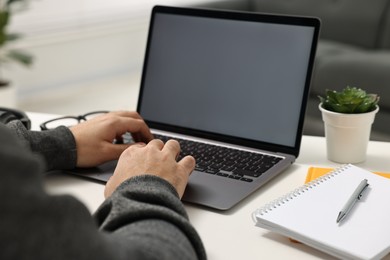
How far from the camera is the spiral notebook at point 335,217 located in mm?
748

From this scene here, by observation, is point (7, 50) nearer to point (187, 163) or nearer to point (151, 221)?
point (187, 163)

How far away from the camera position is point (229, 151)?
1.12 m

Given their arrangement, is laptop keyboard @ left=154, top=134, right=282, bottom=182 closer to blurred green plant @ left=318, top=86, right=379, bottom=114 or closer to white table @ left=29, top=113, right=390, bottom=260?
white table @ left=29, top=113, right=390, bottom=260

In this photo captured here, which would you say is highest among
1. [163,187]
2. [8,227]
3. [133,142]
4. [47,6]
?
[8,227]

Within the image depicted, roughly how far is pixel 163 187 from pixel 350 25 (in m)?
2.65

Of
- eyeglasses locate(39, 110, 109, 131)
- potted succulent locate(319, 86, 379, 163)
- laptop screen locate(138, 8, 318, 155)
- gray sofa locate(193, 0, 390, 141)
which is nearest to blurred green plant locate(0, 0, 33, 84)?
gray sofa locate(193, 0, 390, 141)

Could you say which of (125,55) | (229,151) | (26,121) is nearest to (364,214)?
(229,151)

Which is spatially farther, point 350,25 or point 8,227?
point 350,25

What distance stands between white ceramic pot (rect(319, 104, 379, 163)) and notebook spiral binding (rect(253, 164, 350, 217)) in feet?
0.46

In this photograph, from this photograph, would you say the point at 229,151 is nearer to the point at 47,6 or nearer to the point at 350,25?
the point at 350,25

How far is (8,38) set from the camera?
321cm

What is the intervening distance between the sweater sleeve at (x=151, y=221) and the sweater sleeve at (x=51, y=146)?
295mm

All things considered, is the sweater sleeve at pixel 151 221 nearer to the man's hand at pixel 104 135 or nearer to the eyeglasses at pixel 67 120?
the man's hand at pixel 104 135

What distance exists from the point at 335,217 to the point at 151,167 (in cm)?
26
